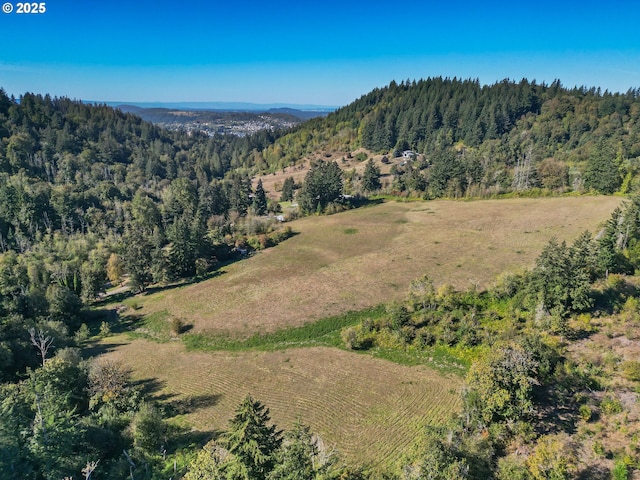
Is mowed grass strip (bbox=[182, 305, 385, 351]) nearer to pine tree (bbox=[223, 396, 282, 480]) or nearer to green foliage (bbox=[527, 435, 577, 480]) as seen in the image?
pine tree (bbox=[223, 396, 282, 480])

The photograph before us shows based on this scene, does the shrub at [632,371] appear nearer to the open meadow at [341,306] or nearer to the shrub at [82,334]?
the open meadow at [341,306]

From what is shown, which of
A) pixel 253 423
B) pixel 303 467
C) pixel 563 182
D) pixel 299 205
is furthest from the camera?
pixel 299 205

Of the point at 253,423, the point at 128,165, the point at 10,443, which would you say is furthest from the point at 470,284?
the point at 128,165

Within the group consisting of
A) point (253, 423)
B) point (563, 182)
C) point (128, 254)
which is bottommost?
point (128, 254)

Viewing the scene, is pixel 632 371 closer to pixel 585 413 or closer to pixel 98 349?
pixel 585 413

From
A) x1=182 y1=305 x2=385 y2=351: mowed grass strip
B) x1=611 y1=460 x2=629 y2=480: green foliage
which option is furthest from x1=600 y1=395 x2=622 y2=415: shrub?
x1=182 y1=305 x2=385 y2=351: mowed grass strip

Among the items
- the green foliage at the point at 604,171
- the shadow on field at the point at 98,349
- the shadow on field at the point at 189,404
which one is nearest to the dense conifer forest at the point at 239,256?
the green foliage at the point at 604,171

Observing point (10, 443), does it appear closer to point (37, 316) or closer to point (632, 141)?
point (37, 316)
